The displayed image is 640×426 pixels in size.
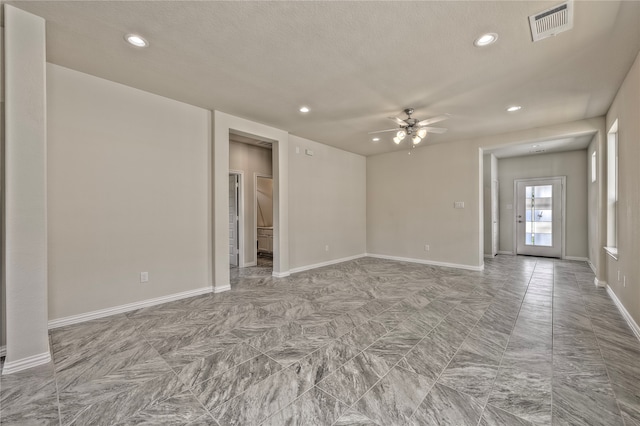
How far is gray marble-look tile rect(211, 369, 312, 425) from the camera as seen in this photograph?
1.67 m

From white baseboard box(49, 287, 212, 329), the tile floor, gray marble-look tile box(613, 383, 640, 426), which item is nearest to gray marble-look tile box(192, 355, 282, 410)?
the tile floor

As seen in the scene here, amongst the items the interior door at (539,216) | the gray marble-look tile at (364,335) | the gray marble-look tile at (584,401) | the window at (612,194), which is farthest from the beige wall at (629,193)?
the interior door at (539,216)

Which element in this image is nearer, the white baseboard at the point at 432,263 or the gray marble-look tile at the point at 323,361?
the gray marble-look tile at the point at 323,361

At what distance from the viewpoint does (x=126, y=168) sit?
341 centimetres

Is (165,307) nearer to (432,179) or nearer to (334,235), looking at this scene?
(334,235)

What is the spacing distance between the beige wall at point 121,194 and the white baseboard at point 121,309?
0.18 ft

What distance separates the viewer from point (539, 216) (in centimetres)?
741

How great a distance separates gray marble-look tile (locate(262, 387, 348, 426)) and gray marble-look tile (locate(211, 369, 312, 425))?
0.05m

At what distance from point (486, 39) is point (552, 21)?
45 cm

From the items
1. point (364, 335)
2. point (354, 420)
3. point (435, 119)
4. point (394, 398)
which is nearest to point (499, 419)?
point (394, 398)

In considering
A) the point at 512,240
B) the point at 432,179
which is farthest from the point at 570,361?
the point at 512,240

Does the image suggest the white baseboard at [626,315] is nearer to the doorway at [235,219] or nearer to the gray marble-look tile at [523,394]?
the gray marble-look tile at [523,394]

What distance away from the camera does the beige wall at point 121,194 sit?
2965mm

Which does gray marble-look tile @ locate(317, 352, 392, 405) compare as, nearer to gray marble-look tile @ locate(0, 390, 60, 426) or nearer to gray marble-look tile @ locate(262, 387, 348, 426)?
gray marble-look tile @ locate(262, 387, 348, 426)
